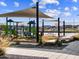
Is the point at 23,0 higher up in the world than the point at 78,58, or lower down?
higher up

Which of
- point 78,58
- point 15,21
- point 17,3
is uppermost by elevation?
point 17,3

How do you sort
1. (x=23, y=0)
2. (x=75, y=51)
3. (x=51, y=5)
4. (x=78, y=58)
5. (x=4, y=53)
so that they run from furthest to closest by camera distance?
(x=51, y=5)
(x=23, y=0)
(x=75, y=51)
(x=78, y=58)
(x=4, y=53)

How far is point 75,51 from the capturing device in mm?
11953

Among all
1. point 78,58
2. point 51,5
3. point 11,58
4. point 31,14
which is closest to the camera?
point 11,58

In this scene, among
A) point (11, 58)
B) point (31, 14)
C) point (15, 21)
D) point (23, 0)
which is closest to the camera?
point (11, 58)

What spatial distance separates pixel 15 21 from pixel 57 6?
4261 millimetres

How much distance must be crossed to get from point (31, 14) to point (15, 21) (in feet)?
20.6

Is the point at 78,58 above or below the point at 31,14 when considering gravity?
below

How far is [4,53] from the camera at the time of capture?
8.98 m

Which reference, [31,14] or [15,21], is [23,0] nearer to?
[15,21]

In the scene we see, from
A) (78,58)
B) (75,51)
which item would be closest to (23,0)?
(75,51)

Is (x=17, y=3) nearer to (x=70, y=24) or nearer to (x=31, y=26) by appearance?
(x=31, y=26)

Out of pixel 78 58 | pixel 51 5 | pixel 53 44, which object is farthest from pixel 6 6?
pixel 78 58

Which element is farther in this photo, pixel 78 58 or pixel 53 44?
pixel 53 44
